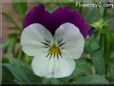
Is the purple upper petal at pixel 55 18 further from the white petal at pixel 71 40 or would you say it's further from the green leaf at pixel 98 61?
the green leaf at pixel 98 61

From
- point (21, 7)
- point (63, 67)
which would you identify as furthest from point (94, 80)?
point (21, 7)

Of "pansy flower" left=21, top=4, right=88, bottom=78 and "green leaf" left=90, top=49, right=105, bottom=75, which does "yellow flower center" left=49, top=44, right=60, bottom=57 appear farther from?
"green leaf" left=90, top=49, right=105, bottom=75

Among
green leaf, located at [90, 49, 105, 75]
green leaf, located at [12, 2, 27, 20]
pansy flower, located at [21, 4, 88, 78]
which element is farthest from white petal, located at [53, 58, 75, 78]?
green leaf, located at [12, 2, 27, 20]

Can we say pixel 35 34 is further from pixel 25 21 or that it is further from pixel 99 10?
pixel 99 10

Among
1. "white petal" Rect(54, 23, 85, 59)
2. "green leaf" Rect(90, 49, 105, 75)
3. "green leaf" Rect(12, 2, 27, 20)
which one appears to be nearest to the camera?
"white petal" Rect(54, 23, 85, 59)

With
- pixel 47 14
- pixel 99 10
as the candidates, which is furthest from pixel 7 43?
pixel 47 14

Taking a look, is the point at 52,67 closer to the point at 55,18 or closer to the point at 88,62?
the point at 55,18
